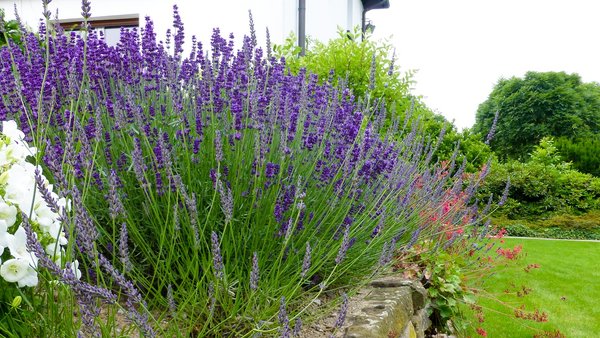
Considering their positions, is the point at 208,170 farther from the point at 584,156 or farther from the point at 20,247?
the point at 584,156

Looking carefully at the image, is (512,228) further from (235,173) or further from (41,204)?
(41,204)

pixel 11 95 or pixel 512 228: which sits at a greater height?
pixel 11 95

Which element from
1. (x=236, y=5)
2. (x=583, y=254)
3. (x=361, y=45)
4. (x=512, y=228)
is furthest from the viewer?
(x=512, y=228)

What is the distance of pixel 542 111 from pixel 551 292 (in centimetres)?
2159

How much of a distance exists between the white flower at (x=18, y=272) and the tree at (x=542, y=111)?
26365mm

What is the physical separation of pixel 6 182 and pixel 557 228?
12.4 m

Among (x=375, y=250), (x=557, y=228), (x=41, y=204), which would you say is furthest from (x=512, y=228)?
(x=41, y=204)

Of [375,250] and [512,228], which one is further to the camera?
[512,228]

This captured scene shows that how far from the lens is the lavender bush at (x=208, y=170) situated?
2.09 meters

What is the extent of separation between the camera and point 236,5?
8766 mm

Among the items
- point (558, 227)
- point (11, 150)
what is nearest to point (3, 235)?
point (11, 150)

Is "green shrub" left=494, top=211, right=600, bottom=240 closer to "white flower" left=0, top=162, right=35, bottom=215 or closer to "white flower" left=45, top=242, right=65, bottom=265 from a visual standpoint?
"white flower" left=45, top=242, right=65, bottom=265

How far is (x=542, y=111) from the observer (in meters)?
26.0

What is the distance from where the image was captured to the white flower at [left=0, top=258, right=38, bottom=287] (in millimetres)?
1392
